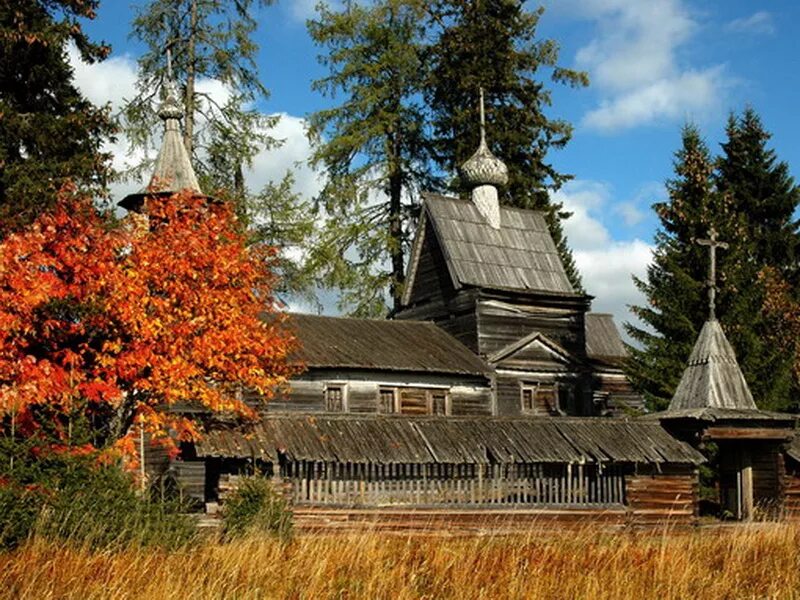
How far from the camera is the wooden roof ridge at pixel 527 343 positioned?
33.1 meters

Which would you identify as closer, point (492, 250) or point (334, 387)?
point (334, 387)

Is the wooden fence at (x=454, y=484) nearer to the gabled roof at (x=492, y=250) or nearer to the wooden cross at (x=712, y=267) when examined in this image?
the wooden cross at (x=712, y=267)

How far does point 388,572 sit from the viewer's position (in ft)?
34.9

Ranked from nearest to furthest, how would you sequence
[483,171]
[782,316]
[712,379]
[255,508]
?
[255,508] < [712,379] < [782,316] < [483,171]

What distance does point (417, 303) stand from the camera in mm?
36062

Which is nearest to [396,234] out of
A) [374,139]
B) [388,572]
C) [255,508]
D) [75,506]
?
[374,139]

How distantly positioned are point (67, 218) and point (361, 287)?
2094 cm

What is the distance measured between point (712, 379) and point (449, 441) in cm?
713

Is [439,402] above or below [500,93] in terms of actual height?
below

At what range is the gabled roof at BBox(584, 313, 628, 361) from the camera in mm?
42781

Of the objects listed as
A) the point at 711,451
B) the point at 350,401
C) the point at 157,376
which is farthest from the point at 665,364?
the point at 157,376

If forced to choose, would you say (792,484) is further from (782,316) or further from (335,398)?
(335,398)

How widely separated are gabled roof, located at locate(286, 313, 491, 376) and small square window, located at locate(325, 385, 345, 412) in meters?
0.85

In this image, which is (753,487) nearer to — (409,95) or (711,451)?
(711,451)
